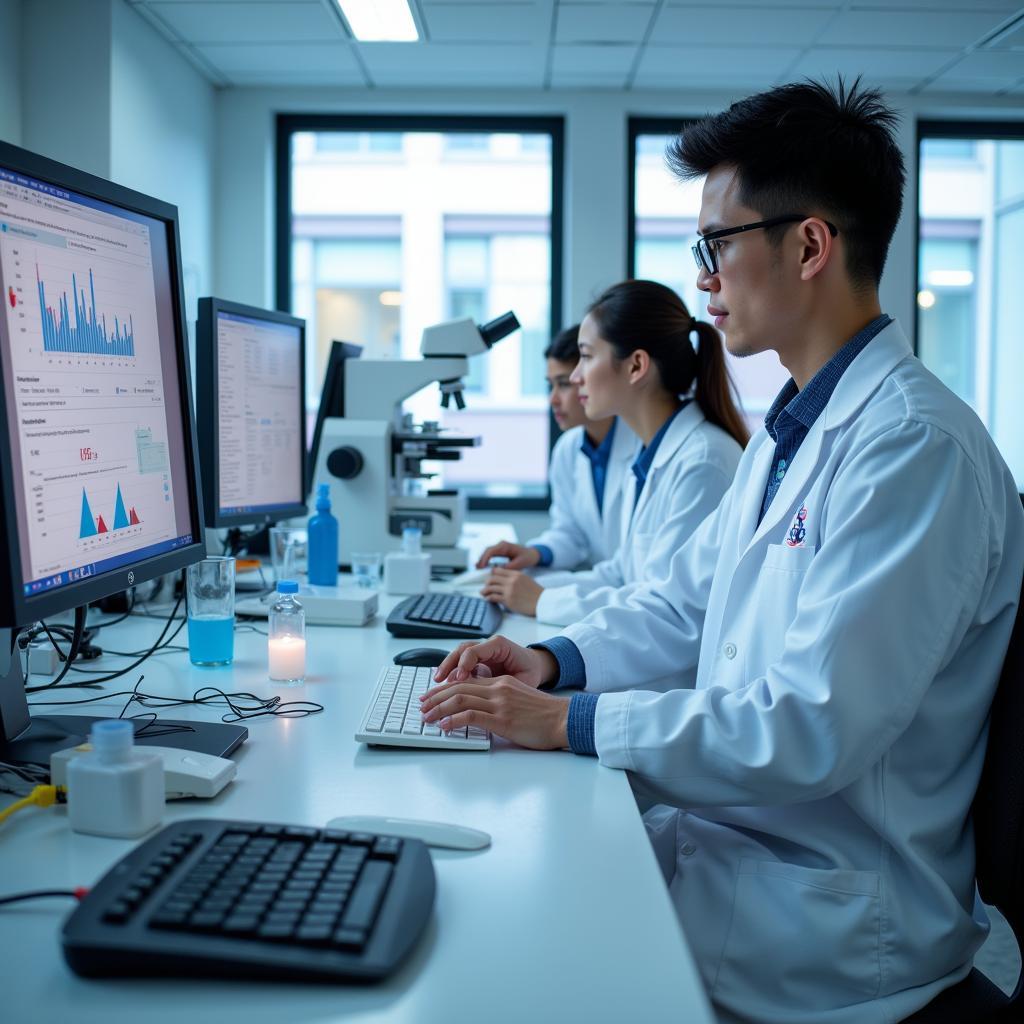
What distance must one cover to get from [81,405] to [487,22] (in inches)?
115

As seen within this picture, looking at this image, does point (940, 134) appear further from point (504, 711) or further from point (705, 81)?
point (504, 711)

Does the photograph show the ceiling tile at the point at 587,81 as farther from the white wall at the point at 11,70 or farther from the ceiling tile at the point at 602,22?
the white wall at the point at 11,70

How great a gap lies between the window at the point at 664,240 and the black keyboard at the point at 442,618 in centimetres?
163

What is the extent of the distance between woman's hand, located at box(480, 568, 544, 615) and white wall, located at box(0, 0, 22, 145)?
235 cm

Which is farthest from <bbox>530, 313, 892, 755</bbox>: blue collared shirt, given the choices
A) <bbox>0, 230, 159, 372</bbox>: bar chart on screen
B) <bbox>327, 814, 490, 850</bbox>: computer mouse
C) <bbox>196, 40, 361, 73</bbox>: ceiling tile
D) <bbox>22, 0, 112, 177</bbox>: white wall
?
<bbox>196, 40, 361, 73</bbox>: ceiling tile

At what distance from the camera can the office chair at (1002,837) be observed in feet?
3.02

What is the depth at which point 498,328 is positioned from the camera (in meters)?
2.54

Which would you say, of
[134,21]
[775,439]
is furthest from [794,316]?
[134,21]

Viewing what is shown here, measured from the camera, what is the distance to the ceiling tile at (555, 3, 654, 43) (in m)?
3.23

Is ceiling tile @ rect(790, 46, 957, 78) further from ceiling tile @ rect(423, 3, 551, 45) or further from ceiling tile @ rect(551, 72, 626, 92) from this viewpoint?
ceiling tile @ rect(423, 3, 551, 45)

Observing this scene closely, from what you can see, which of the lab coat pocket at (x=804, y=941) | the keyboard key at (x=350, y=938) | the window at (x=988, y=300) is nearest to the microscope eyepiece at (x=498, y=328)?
the lab coat pocket at (x=804, y=941)

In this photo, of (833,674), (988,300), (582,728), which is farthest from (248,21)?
(988,300)

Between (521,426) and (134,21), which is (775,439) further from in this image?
(521,426)

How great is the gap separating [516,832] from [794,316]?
0.71 m
